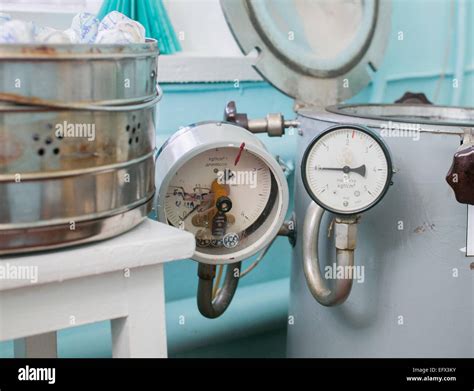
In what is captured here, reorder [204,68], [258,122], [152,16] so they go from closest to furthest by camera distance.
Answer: [258,122], [152,16], [204,68]

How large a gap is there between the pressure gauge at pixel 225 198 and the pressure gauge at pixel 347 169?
71 millimetres

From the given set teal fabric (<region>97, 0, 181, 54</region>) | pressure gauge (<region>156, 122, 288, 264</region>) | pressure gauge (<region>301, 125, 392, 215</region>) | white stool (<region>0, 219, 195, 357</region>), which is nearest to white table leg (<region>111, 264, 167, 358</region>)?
white stool (<region>0, 219, 195, 357</region>)

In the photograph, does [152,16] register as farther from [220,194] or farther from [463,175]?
[463,175]

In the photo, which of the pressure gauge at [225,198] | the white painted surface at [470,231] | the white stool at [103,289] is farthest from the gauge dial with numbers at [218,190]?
the white painted surface at [470,231]

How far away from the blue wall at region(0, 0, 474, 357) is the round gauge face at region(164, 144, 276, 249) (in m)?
0.38

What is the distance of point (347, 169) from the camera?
41.4 inches

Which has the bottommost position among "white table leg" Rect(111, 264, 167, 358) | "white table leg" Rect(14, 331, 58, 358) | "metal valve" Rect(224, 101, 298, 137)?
"white table leg" Rect(14, 331, 58, 358)

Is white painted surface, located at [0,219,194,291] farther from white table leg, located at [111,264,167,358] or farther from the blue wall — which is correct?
the blue wall

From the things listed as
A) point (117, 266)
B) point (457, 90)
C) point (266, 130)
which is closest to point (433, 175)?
point (266, 130)

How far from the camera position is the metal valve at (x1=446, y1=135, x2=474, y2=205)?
3.17 ft

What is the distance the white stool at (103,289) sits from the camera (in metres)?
0.69

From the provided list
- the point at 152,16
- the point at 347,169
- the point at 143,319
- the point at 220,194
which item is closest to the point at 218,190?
the point at 220,194

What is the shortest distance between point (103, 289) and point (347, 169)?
1.53 ft
